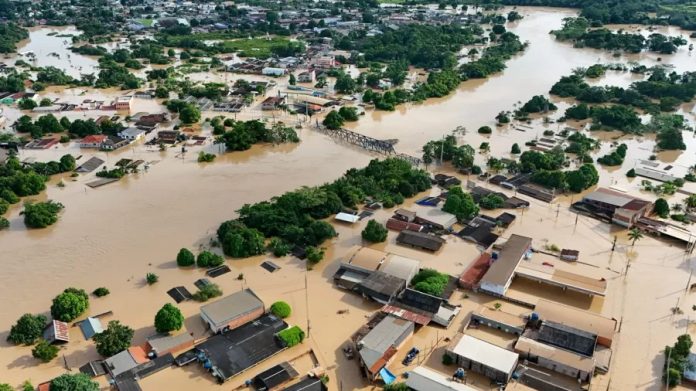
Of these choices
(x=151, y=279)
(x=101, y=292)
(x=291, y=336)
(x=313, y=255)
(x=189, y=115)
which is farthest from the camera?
(x=189, y=115)

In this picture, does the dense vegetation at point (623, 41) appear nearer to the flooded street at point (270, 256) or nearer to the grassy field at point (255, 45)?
the flooded street at point (270, 256)

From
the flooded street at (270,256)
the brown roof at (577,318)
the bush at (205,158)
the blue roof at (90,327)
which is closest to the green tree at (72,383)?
the flooded street at (270,256)

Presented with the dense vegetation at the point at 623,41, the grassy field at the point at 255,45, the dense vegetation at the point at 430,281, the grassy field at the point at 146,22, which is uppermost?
the dense vegetation at the point at 623,41

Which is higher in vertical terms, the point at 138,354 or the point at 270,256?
the point at 270,256

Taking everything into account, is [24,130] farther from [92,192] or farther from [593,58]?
[593,58]

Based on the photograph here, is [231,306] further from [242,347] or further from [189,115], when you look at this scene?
[189,115]

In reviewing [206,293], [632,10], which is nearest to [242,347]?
[206,293]

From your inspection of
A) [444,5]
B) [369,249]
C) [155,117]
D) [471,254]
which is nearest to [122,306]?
[369,249]
